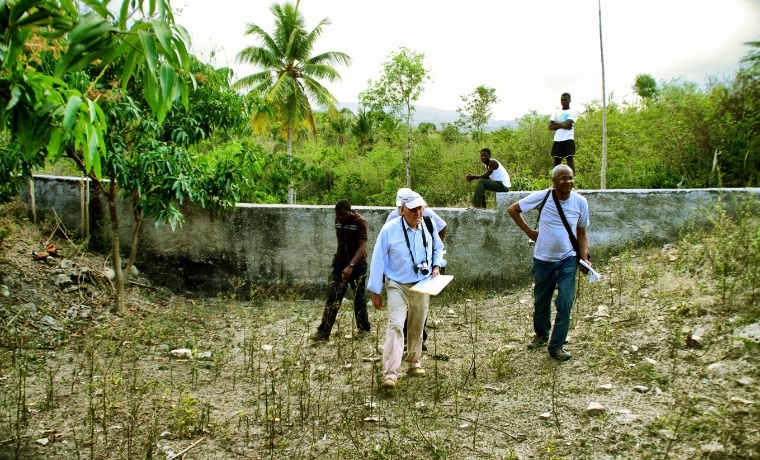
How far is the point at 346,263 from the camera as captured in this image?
6.43 meters

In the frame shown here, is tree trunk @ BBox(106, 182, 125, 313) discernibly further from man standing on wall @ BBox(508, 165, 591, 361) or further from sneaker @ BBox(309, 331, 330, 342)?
man standing on wall @ BBox(508, 165, 591, 361)

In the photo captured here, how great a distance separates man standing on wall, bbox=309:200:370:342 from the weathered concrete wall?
2.14 m

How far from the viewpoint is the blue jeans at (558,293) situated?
16.4ft

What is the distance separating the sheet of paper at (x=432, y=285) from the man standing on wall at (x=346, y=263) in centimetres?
141

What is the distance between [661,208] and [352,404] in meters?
5.53

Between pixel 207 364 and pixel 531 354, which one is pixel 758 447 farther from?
pixel 207 364

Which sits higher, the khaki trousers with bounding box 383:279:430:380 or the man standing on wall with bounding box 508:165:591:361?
the man standing on wall with bounding box 508:165:591:361

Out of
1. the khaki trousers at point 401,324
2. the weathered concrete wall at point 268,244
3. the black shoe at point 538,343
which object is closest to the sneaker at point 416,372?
the khaki trousers at point 401,324

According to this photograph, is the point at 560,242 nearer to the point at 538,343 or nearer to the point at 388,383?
the point at 538,343

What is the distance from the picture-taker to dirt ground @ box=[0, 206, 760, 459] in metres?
3.76

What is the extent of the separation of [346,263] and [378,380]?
1.96 m

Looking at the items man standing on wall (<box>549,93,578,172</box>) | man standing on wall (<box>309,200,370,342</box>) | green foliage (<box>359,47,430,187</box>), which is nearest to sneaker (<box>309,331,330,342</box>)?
man standing on wall (<box>309,200,370,342</box>)

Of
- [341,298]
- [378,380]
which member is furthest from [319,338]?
[378,380]

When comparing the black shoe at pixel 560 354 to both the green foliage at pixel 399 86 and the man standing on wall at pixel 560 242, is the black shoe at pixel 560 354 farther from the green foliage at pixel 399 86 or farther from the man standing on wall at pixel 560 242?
the green foliage at pixel 399 86
